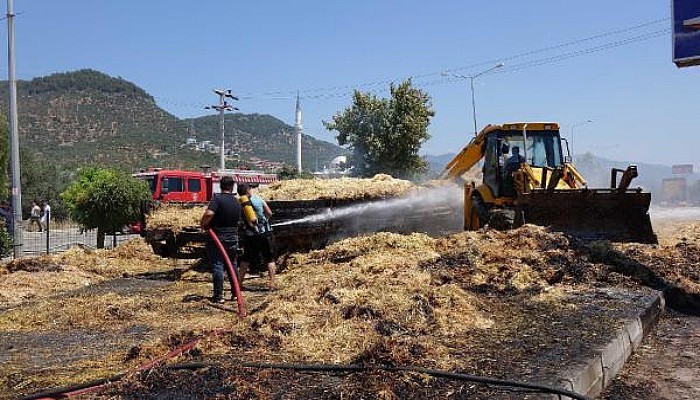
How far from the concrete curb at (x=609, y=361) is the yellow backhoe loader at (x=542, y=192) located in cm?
451

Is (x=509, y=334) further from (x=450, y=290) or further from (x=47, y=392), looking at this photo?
(x=47, y=392)

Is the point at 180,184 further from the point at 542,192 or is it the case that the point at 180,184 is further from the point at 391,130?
the point at 542,192

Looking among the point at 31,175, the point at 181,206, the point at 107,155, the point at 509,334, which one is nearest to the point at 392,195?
the point at 181,206

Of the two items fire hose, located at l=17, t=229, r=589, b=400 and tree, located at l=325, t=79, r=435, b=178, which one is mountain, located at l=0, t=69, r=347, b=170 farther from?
fire hose, located at l=17, t=229, r=589, b=400

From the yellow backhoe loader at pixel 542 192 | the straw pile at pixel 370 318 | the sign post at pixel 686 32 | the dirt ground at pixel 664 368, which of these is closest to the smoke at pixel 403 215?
the yellow backhoe loader at pixel 542 192

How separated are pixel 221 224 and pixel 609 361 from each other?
18.9 feet

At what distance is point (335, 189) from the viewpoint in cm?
1460

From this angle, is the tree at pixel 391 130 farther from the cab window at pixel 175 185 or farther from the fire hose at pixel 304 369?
the fire hose at pixel 304 369

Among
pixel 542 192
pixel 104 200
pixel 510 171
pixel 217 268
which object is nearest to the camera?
pixel 217 268

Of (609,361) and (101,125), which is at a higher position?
(101,125)

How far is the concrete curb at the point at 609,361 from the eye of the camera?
190 inches

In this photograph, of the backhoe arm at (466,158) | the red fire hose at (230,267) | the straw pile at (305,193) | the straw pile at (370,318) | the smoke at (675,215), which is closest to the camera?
the straw pile at (370,318)

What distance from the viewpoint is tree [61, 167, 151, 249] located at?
17.1 m

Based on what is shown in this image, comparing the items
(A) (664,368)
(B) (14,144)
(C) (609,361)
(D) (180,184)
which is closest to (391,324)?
(C) (609,361)
